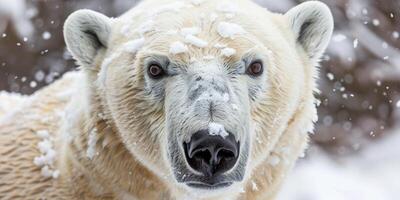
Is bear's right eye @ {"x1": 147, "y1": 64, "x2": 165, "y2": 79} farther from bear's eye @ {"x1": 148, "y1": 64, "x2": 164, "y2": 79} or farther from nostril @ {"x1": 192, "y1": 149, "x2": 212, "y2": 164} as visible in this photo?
nostril @ {"x1": 192, "y1": 149, "x2": 212, "y2": 164}

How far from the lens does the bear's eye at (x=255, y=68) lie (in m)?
3.66

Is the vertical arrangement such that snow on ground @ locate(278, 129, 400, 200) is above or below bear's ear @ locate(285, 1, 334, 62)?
below

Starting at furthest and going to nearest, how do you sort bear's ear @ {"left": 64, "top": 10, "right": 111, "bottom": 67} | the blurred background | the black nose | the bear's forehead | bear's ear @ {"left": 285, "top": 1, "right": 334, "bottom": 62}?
1. the blurred background
2. bear's ear @ {"left": 285, "top": 1, "right": 334, "bottom": 62}
3. bear's ear @ {"left": 64, "top": 10, "right": 111, "bottom": 67}
4. the bear's forehead
5. the black nose

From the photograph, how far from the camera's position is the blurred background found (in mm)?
9523

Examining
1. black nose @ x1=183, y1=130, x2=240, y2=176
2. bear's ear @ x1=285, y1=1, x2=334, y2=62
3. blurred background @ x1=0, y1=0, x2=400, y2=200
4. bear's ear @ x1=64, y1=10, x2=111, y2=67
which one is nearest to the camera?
black nose @ x1=183, y1=130, x2=240, y2=176

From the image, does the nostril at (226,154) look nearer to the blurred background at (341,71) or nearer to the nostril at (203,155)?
the nostril at (203,155)

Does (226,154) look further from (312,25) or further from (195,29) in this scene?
(312,25)

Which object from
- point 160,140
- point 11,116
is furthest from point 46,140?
point 160,140

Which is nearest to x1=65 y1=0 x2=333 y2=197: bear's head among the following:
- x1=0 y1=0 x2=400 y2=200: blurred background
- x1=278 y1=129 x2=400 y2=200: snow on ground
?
x1=278 y1=129 x2=400 y2=200: snow on ground

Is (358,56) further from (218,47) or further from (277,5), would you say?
(218,47)

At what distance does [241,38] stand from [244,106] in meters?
0.29

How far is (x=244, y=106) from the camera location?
3.53 m

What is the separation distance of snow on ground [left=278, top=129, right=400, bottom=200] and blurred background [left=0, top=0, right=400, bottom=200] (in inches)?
0.4

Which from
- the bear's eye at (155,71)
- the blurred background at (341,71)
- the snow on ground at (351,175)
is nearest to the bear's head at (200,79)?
the bear's eye at (155,71)
